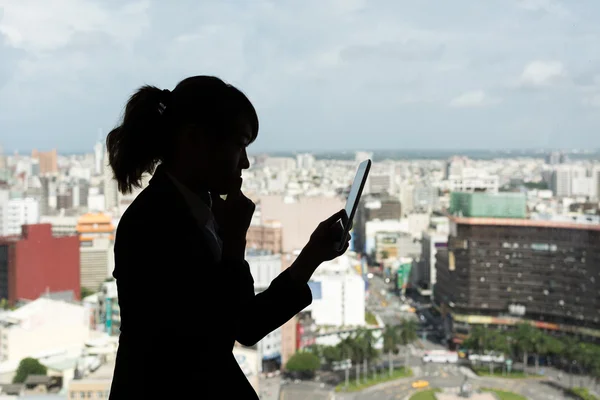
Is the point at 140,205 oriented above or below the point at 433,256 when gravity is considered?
above

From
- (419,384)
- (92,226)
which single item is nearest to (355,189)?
(419,384)

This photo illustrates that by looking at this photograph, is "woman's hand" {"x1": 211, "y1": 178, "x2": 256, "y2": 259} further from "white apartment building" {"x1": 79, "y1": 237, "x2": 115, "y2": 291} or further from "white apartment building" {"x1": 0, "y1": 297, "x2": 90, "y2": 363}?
"white apartment building" {"x1": 79, "y1": 237, "x2": 115, "y2": 291}

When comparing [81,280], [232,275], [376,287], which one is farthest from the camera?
[376,287]

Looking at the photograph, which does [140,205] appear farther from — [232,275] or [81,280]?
[81,280]

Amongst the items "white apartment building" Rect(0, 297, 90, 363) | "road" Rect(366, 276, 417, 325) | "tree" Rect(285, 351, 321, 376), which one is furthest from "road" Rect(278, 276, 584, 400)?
"white apartment building" Rect(0, 297, 90, 363)

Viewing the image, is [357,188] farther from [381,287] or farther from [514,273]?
[381,287]

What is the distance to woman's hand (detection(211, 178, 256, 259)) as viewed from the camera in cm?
39

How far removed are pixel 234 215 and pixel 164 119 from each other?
0.18ft

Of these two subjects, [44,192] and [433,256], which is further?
[44,192]

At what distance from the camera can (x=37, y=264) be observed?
327 inches

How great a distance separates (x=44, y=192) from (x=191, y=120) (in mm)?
11081

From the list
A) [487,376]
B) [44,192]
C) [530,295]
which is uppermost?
[44,192]

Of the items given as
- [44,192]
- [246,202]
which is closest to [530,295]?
[44,192]

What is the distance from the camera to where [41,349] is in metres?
6.34
